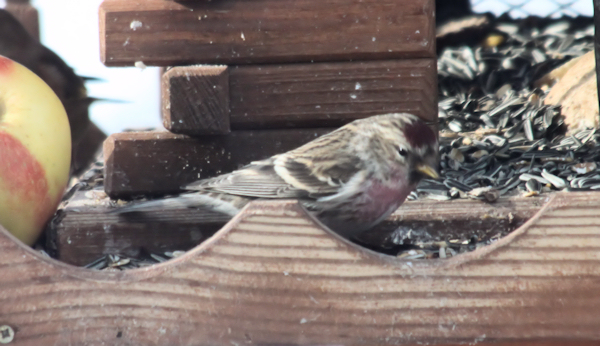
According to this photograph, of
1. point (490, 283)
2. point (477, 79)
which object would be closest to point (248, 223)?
point (490, 283)

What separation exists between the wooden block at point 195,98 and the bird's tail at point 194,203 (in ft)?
0.50

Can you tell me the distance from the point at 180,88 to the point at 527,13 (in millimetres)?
1860

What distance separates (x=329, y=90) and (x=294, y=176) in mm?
228

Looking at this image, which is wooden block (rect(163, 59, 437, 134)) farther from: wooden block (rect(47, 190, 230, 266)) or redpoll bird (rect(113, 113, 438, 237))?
wooden block (rect(47, 190, 230, 266))

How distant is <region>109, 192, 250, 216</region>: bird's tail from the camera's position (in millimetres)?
1396

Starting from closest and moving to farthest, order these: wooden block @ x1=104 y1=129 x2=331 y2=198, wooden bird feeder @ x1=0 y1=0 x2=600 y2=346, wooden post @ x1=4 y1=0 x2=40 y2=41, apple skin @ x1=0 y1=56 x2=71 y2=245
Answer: wooden bird feeder @ x1=0 y1=0 x2=600 y2=346 < apple skin @ x1=0 y1=56 x2=71 y2=245 < wooden block @ x1=104 y1=129 x2=331 y2=198 < wooden post @ x1=4 y1=0 x2=40 y2=41

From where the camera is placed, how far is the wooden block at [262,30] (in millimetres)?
1423

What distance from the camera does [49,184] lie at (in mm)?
1328

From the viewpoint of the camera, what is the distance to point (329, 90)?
57.3 inches

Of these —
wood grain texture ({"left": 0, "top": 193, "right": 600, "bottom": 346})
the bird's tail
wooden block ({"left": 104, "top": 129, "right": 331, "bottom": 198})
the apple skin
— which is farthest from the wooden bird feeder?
wooden block ({"left": 104, "top": 129, "right": 331, "bottom": 198})

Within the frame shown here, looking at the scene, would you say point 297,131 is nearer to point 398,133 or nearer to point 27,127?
point 398,133

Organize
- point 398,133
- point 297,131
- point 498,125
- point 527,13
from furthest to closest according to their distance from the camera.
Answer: point 527,13 → point 498,125 → point 297,131 → point 398,133

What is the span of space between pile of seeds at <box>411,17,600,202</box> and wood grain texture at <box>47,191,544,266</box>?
0.19 feet

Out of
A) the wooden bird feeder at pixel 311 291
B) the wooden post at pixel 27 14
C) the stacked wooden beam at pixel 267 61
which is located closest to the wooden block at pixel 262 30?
the stacked wooden beam at pixel 267 61
